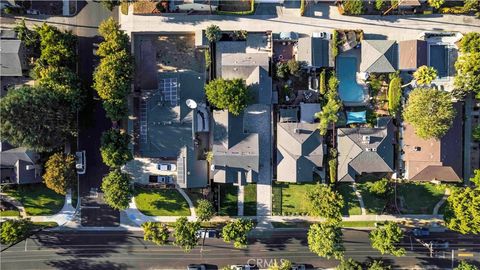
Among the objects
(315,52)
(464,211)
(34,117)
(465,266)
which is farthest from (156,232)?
(465,266)

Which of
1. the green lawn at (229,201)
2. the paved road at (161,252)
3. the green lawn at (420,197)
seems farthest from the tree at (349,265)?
the green lawn at (229,201)

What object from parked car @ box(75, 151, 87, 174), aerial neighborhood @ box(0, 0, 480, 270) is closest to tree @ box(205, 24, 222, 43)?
aerial neighborhood @ box(0, 0, 480, 270)

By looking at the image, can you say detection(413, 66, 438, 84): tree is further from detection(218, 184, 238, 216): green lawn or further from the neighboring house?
the neighboring house

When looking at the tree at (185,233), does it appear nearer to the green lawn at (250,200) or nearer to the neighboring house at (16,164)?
the green lawn at (250,200)

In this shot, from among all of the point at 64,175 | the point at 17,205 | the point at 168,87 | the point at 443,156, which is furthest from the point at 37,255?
the point at 443,156

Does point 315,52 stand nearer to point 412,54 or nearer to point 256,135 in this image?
point 412,54

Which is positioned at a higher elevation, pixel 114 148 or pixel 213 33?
pixel 213 33
